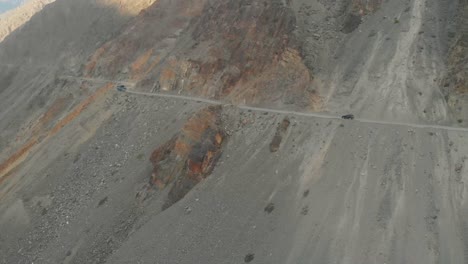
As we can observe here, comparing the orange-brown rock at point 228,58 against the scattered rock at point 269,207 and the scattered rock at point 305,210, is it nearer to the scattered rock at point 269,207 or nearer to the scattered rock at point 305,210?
the scattered rock at point 269,207

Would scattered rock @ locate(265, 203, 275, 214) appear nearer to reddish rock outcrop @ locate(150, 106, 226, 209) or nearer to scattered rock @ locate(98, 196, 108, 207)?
reddish rock outcrop @ locate(150, 106, 226, 209)

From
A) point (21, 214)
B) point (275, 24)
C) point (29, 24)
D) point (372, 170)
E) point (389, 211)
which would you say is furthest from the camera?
point (29, 24)

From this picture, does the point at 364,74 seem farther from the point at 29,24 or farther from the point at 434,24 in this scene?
the point at 29,24

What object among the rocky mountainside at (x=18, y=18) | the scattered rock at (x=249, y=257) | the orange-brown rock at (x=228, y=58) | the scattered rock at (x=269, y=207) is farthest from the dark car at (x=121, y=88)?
the rocky mountainside at (x=18, y=18)

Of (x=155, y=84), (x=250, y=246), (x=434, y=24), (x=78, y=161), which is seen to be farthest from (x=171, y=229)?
(x=434, y=24)

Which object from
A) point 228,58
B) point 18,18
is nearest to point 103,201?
point 228,58

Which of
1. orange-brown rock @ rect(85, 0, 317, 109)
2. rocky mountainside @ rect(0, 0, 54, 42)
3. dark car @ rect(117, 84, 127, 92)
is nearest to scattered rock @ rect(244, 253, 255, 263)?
orange-brown rock @ rect(85, 0, 317, 109)
